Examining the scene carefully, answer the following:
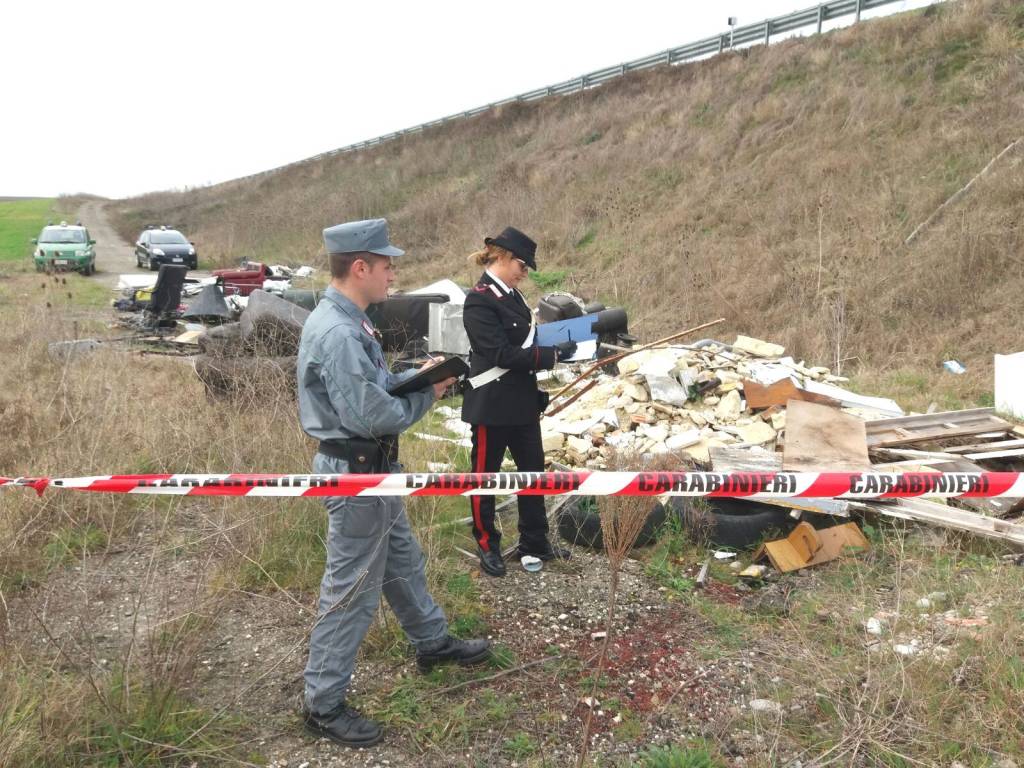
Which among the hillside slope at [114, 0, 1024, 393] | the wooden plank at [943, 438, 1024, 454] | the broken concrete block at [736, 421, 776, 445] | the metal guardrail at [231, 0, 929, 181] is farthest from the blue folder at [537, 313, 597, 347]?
the metal guardrail at [231, 0, 929, 181]

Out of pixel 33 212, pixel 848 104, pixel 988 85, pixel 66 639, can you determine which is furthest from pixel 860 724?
pixel 33 212

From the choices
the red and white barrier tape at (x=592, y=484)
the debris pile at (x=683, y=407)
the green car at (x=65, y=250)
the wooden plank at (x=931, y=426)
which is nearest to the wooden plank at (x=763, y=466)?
the debris pile at (x=683, y=407)

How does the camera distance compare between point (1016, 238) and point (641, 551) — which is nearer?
point (641, 551)

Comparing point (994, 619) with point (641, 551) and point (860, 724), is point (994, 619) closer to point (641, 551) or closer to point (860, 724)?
point (860, 724)

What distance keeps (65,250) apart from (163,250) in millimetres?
2637

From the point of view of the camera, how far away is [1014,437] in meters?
5.98

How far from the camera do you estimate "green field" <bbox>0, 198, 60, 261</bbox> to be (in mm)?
30516

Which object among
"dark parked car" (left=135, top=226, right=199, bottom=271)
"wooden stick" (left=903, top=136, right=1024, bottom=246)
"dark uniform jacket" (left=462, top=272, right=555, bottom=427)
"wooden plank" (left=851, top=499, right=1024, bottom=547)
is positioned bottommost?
"wooden plank" (left=851, top=499, right=1024, bottom=547)

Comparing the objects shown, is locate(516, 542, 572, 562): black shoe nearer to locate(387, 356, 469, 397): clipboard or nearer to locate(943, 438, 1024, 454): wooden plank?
locate(387, 356, 469, 397): clipboard

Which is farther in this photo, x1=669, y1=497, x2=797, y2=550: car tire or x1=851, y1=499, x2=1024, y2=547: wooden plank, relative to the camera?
x1=669, y1=497, x2=797, y2=550: car tire

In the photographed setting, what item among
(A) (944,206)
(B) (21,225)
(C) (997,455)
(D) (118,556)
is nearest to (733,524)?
(C) (997,455)

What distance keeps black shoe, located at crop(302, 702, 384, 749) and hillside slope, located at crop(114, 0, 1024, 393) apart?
802 cm

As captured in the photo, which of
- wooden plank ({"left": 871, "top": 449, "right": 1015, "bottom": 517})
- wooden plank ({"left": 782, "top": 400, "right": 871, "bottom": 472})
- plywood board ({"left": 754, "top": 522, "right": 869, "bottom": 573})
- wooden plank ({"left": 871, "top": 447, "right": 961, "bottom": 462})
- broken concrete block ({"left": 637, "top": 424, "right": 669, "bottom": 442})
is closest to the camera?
plywood board ({"left": 754, "top": 522, "right": 869, "bottom": 573})

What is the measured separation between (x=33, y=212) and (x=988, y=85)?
54877 mm
